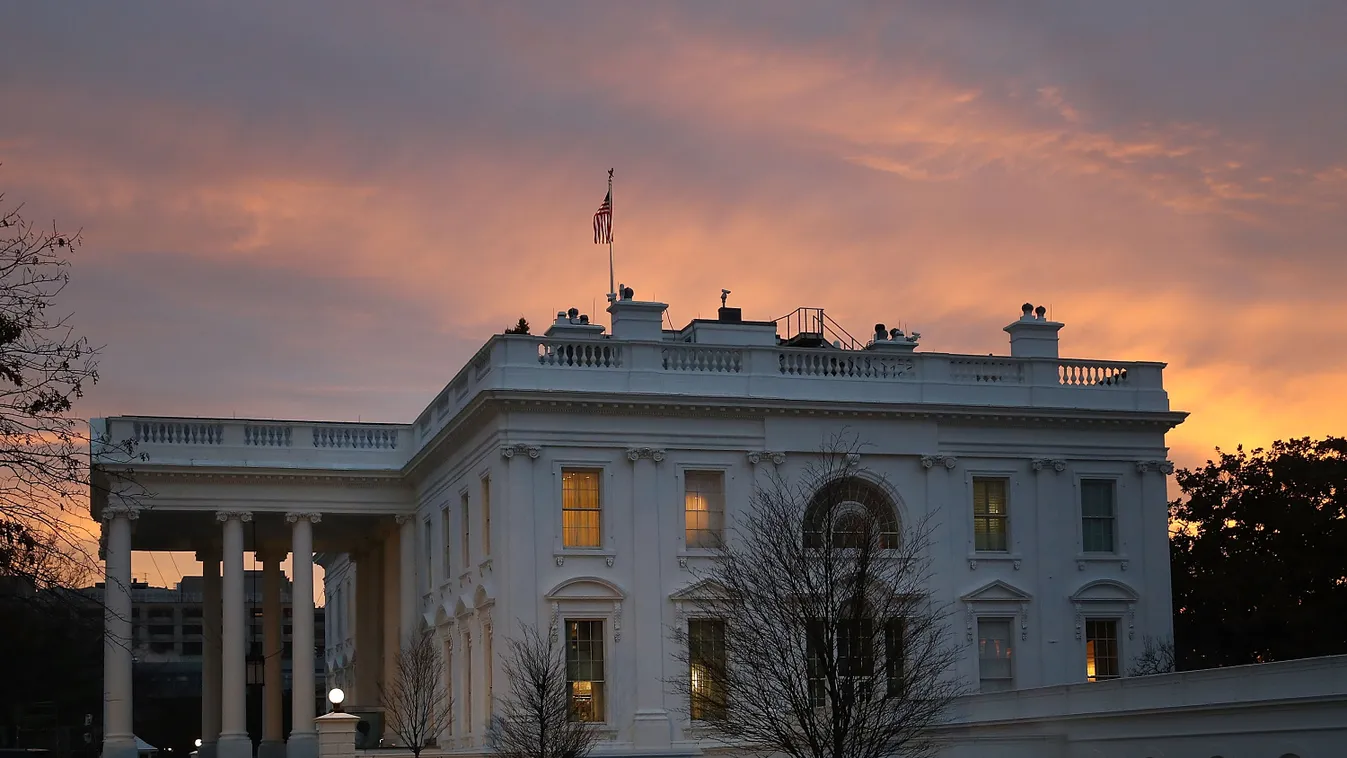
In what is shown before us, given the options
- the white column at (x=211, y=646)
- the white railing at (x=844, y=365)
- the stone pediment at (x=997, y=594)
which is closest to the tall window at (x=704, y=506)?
the white railing at (x=844, y=365)

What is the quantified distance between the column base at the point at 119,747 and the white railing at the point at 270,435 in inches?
372

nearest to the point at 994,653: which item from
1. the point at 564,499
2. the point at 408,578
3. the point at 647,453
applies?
the point at 647,453

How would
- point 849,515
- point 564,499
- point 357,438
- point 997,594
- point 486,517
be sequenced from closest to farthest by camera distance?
point 849,515 → point 564,499 → point 486,517 → point 997,594 → point 357,438

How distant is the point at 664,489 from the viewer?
156 ft

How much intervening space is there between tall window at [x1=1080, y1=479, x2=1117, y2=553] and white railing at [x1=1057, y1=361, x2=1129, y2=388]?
2733 millimetres

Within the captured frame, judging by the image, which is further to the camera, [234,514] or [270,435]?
[270,435]

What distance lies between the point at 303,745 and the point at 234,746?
208 cm

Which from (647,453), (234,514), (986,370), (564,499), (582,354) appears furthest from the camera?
(234,514)

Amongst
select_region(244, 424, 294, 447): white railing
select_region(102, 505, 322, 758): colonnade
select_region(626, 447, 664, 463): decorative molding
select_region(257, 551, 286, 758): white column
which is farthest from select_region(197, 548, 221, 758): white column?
select_region(626, 447, 664, 463): decorative molding

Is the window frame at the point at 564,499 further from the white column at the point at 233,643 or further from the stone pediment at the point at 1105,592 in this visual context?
the white column at the point at 233,643

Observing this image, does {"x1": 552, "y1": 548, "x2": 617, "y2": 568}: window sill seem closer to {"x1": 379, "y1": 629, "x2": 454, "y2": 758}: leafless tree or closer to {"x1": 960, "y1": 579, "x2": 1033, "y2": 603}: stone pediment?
{"x1": 379, "y1": 629, "x2": 454, "y2": 758}: leafless tree

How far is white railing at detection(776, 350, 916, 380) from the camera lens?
4978 cm

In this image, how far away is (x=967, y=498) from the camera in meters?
50.3

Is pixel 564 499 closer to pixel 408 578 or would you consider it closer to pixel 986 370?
pixel 408 578
